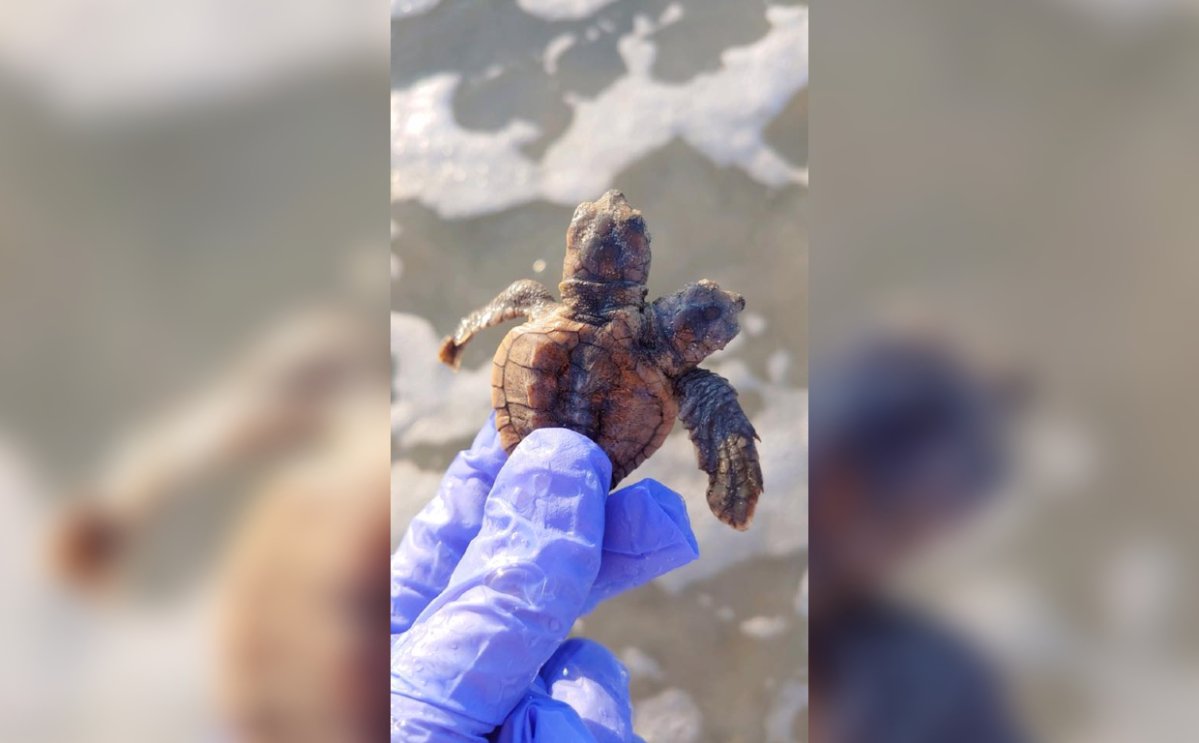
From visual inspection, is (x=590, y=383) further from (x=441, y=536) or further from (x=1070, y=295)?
(x=1070, y=295)

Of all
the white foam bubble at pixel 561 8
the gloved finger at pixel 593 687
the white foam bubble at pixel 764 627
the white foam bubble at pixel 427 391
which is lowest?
the white foam bubble at pixel 764 627

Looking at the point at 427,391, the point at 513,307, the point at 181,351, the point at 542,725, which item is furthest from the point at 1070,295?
the point at 427,391

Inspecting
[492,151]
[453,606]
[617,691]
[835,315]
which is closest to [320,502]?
[835,315]

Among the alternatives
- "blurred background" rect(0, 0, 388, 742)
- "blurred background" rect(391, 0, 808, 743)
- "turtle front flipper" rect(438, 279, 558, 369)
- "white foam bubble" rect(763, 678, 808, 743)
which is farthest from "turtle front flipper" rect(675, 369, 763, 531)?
"blurred background" rect(0, 0, 388, 742)

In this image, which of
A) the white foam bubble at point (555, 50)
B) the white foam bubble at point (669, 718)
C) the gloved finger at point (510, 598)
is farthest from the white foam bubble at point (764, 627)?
the white foam bubble at point (555, 50)

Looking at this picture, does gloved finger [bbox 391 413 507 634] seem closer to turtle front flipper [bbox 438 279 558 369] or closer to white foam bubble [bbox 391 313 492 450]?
turtle front flipper [bbox 438 279 558 369]

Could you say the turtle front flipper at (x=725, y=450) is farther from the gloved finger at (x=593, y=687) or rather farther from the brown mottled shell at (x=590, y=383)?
the gloved finger at (x=593, y=687)
